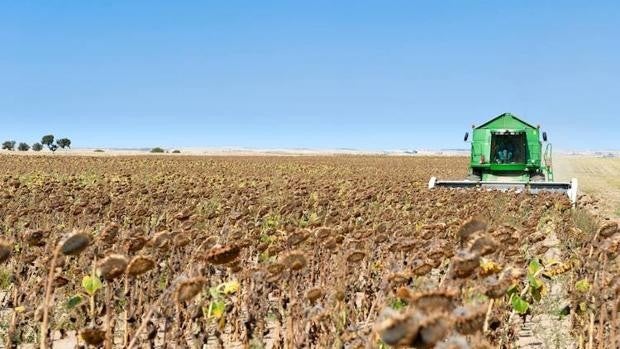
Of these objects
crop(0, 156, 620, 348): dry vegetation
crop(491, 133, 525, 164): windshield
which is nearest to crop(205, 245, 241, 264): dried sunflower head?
crop(0, 156, 620, 348): dry vegetation

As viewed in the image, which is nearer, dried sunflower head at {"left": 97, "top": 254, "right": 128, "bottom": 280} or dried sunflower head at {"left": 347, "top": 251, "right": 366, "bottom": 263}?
dried sunflower head at {"left": 97, "top": 254, "right": 128, "bottom": 280}

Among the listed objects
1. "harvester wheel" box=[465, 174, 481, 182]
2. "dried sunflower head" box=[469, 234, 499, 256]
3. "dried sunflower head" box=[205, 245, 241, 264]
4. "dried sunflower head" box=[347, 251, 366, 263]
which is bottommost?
"harvester wheel" box=[465, 174, 481, 182]

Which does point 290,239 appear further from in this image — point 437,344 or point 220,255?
point 437,344

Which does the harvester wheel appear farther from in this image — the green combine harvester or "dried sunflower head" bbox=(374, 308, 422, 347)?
"dried sunflower head" bbox=(374, 308, 422, 347)

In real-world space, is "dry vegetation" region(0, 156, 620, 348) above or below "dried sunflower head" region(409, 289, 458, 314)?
below

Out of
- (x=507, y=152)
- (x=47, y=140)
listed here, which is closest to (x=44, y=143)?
(x=47, y=140)

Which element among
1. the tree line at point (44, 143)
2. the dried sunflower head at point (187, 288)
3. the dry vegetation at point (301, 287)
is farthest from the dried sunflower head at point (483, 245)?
the tree line at point (44, 143)

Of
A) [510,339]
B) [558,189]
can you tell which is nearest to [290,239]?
[510,339]

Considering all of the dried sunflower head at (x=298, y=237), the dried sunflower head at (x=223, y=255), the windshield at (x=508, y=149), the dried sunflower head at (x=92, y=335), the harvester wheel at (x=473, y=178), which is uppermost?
the windshield at (x=508, y=149)

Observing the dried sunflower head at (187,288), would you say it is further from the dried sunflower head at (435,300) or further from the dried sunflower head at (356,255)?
the dried sunflower head at (356,255)

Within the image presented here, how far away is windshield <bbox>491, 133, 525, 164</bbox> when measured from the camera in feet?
71.9

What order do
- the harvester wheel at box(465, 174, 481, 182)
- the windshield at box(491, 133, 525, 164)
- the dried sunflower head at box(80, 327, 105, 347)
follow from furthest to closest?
the windshield at box(491, 133, 525, 164) → the harvester wheel at box(465, 174, 481, 182) → the dried sunflower head at box(80, 327, 105, 347)

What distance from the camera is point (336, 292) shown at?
3.52m

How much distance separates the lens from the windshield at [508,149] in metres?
21.9
